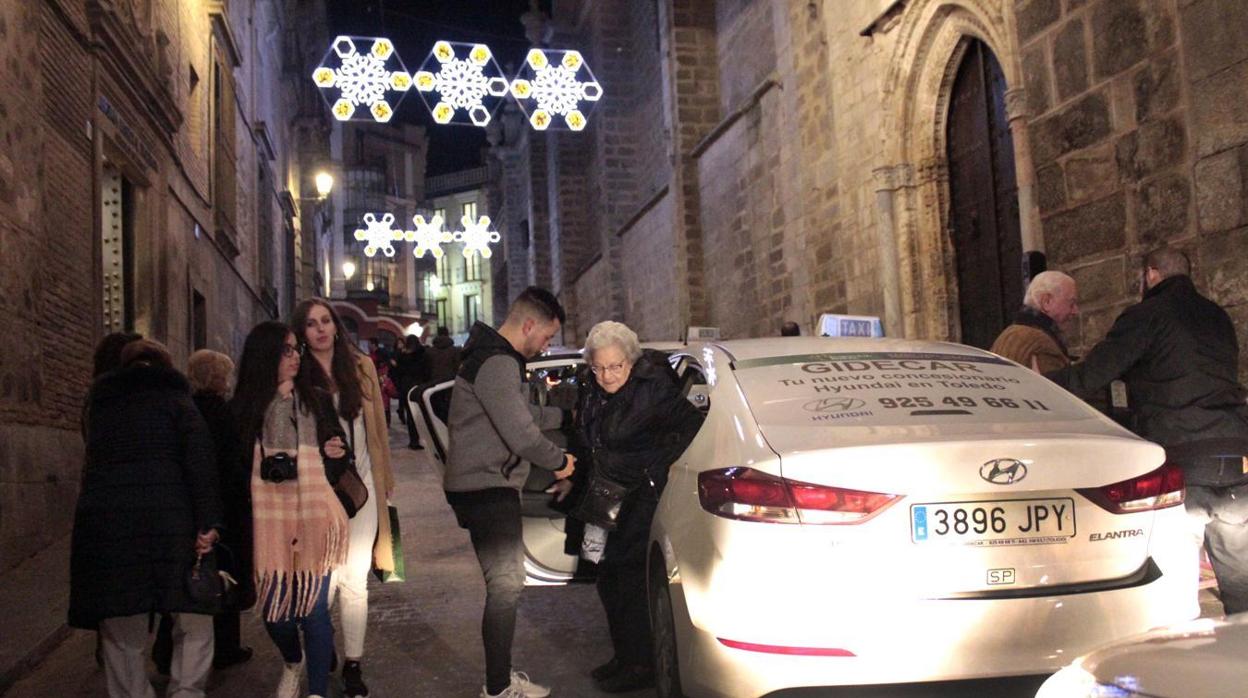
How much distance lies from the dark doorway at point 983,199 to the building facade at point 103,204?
26.6ft

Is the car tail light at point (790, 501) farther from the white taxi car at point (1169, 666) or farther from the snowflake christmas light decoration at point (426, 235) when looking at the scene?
the snowflake christmas light decoration at point (426, 235)

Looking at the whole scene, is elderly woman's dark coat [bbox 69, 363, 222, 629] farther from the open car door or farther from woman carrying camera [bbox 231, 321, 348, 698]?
the open car door

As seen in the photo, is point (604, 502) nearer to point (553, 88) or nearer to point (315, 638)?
point (315, 638)

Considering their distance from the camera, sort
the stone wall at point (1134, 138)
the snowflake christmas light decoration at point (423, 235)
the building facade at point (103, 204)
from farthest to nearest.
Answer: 1. the snowflake christmas light decoration at point (423, 235)
2. the building facade at point (103, 204)
3. the stone wall at point (1134, 138)

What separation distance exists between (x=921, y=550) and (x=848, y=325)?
6.49 meters

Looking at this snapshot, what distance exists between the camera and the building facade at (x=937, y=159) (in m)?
6.24

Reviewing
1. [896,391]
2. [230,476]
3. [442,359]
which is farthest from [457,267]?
[896,391]

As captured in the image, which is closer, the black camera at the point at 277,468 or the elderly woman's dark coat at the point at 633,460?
the black camera at the point at 277,468

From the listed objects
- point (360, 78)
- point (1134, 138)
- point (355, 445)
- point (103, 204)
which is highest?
point (360, 78)

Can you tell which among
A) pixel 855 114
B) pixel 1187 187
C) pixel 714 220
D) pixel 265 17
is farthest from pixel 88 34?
pixel 265 17

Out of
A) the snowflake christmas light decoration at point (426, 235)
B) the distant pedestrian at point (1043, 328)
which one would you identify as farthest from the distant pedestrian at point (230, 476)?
the snowflake christmas light decoration at point (426, 235)

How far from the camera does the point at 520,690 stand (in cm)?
423

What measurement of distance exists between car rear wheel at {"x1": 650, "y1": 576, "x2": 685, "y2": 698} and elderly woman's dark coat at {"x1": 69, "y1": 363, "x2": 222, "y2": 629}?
1625mm

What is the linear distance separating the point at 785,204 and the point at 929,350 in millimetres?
10859
